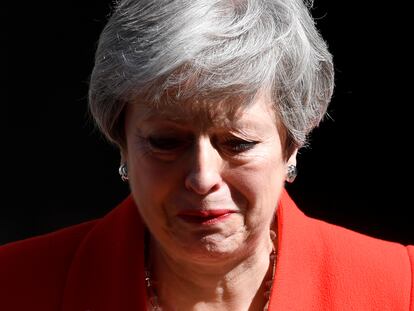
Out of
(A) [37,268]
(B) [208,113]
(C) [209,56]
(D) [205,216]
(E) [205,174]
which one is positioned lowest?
(A) [37,268]

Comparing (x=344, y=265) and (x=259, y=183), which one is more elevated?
(x=259, y=183)

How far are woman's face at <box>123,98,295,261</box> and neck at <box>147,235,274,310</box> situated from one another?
154mm

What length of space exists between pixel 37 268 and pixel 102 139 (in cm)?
174

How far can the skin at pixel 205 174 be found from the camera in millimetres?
2398

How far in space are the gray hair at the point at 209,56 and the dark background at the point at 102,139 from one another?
65.6 inches

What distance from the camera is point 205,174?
238 centimetres

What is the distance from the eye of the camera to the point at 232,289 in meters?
2.69

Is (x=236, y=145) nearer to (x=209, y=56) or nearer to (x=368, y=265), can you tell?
(x=209, y=56)

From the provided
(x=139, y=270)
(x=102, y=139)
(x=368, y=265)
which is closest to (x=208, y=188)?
(x=139, y=270)

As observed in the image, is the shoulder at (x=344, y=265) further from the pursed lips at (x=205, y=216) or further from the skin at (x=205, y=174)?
the pursed lips at (x=205, y=216)

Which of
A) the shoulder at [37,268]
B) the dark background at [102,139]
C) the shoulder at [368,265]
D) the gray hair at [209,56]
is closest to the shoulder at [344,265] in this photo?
the shoulder at [368,265]

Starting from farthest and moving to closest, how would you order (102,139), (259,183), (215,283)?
(102,139) < (215,283) < (259,183)

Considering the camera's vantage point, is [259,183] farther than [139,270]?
No

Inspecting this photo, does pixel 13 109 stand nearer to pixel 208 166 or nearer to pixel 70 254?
pixel 70 254
